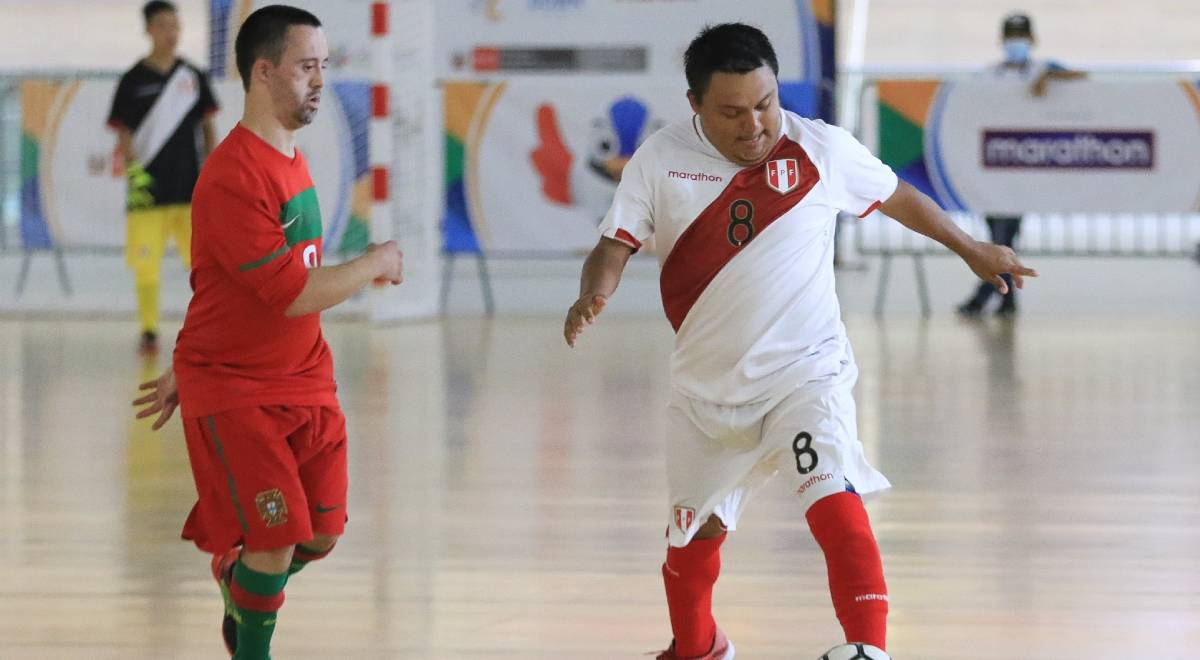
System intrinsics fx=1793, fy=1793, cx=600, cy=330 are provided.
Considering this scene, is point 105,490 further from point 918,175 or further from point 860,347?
point 918,175

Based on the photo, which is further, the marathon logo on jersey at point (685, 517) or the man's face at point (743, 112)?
the marathon logo on jersey at point (685, 517)

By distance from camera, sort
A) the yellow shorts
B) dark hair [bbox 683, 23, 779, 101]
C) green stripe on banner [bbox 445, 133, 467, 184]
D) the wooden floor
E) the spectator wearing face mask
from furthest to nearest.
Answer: green stripe on banner [bbox 445, 133, 467, 184] → the spectator wearing face mask → the yellow shorts → the wooden floor → dark hair [bbox 683, 23, 779, 101]

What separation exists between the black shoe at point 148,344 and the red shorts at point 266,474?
6.68 m

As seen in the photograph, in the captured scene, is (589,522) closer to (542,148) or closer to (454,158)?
(542,148)

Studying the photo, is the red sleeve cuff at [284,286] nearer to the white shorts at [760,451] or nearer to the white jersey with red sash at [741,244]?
the white jersey with red sash at [741,244]

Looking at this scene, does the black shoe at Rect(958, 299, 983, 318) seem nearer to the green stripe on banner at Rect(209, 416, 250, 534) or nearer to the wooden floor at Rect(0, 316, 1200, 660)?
the wooden floor at Rect(0, 316, 1200, 660)

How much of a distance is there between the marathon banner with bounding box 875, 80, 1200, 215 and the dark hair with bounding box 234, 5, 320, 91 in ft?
30.9

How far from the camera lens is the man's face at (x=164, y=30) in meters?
9.72

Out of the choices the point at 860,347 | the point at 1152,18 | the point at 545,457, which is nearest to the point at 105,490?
the point at 545,457

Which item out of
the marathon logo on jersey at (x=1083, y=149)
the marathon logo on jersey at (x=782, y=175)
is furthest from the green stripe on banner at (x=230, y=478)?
the marathon logo on jersey at (x=1083, y=149)

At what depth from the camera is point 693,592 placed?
3.82 meters

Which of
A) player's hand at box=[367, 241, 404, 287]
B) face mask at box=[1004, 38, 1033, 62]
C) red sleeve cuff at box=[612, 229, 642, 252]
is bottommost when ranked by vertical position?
player's hand at box=[367, 241, 404, 287]

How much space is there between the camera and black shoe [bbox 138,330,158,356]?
9969 mm

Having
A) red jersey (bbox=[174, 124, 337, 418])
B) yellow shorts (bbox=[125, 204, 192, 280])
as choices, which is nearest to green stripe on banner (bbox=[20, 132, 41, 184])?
yellow shorts (bbox=[125, 204, 192, 280])
